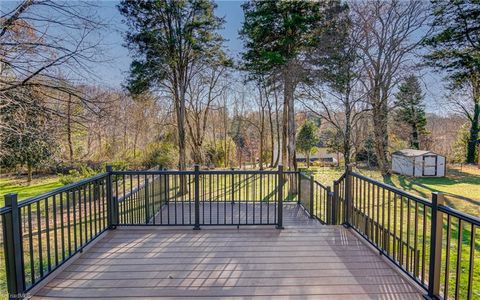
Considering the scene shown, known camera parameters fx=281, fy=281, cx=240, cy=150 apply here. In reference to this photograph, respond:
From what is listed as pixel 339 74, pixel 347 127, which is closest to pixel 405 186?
pixel 347 127

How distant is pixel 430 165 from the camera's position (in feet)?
54.3

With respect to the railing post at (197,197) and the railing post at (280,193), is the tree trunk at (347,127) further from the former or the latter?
the railing post at (197,197)

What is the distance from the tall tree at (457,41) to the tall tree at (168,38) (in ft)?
26.3

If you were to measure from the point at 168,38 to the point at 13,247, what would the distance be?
973 cm

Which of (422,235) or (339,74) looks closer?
(422,235)

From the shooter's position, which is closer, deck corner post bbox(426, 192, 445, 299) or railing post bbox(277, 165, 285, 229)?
deck corner post bbox(426, 192, 445, 299)

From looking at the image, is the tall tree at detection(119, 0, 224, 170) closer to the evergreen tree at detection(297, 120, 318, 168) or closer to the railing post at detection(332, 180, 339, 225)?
the railing post at detection(332, 180, 339, 225)

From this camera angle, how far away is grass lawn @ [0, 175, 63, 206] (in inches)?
442

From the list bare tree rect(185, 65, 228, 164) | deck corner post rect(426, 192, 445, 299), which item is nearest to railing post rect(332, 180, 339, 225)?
deck corner post rect(426, 192, 445, 299)

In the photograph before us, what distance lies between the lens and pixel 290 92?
36.1 ft

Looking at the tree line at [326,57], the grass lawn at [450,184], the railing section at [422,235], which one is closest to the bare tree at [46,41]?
the tree line at [326,57]

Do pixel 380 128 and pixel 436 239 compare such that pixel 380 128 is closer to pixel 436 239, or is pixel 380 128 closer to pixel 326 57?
pixel 326 57

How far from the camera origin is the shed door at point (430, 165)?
643 inches

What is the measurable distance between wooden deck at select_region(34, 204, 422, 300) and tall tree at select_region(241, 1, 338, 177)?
8.07 metres
